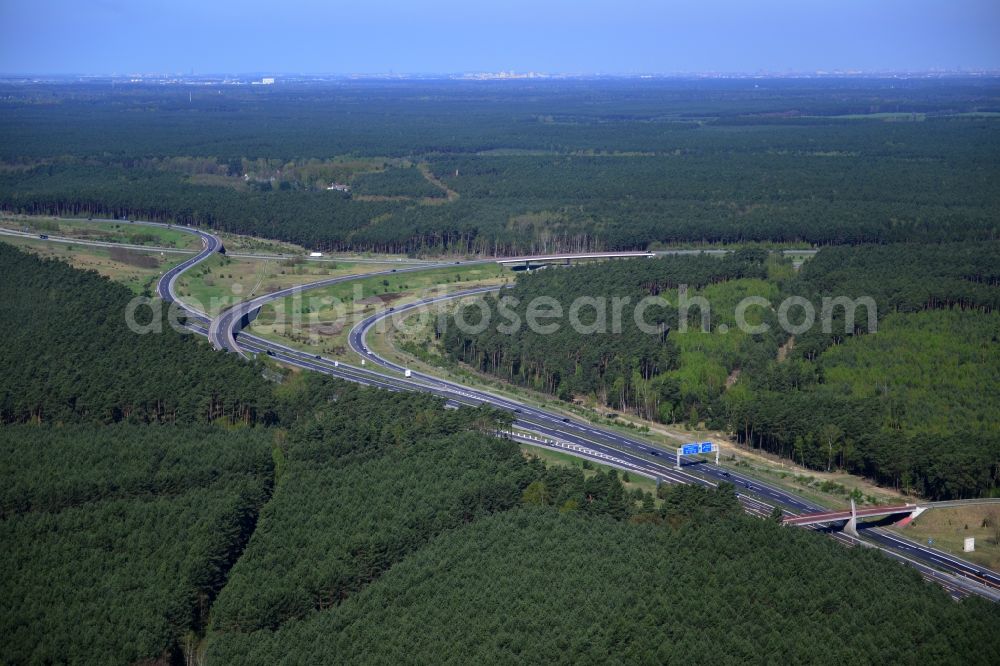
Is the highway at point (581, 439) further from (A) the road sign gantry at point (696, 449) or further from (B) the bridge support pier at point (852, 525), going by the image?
(A) the road sign gantry at point (696, 449)

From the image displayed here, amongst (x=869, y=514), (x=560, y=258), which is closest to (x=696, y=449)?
(x=869, y=514)

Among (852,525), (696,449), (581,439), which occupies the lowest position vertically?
(581,439)

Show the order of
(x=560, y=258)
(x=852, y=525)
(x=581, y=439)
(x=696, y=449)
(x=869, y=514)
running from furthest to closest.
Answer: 1. (x=560, y=258)
2. (x=581, y=439)
3. (x=696, y=449)
4. (x=869, y=514)
5. (x=852, y=525)

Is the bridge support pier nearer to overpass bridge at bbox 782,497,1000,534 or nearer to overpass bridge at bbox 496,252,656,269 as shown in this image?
overpass bridge at bbox 782,497,1000,534

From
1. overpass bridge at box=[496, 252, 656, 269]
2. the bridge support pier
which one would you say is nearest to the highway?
the bridge support pier


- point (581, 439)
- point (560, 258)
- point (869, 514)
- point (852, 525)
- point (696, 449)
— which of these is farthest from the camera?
point (560, 258)

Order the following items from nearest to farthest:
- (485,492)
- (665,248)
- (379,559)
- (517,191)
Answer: (379,559) < (485,492) < (665,248) < (517,191)

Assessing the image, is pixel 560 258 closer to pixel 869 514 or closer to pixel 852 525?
pixel 869 514

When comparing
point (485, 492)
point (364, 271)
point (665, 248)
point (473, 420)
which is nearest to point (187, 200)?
point (364, 271)

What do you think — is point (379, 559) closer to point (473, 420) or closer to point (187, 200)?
point (473, 420)
